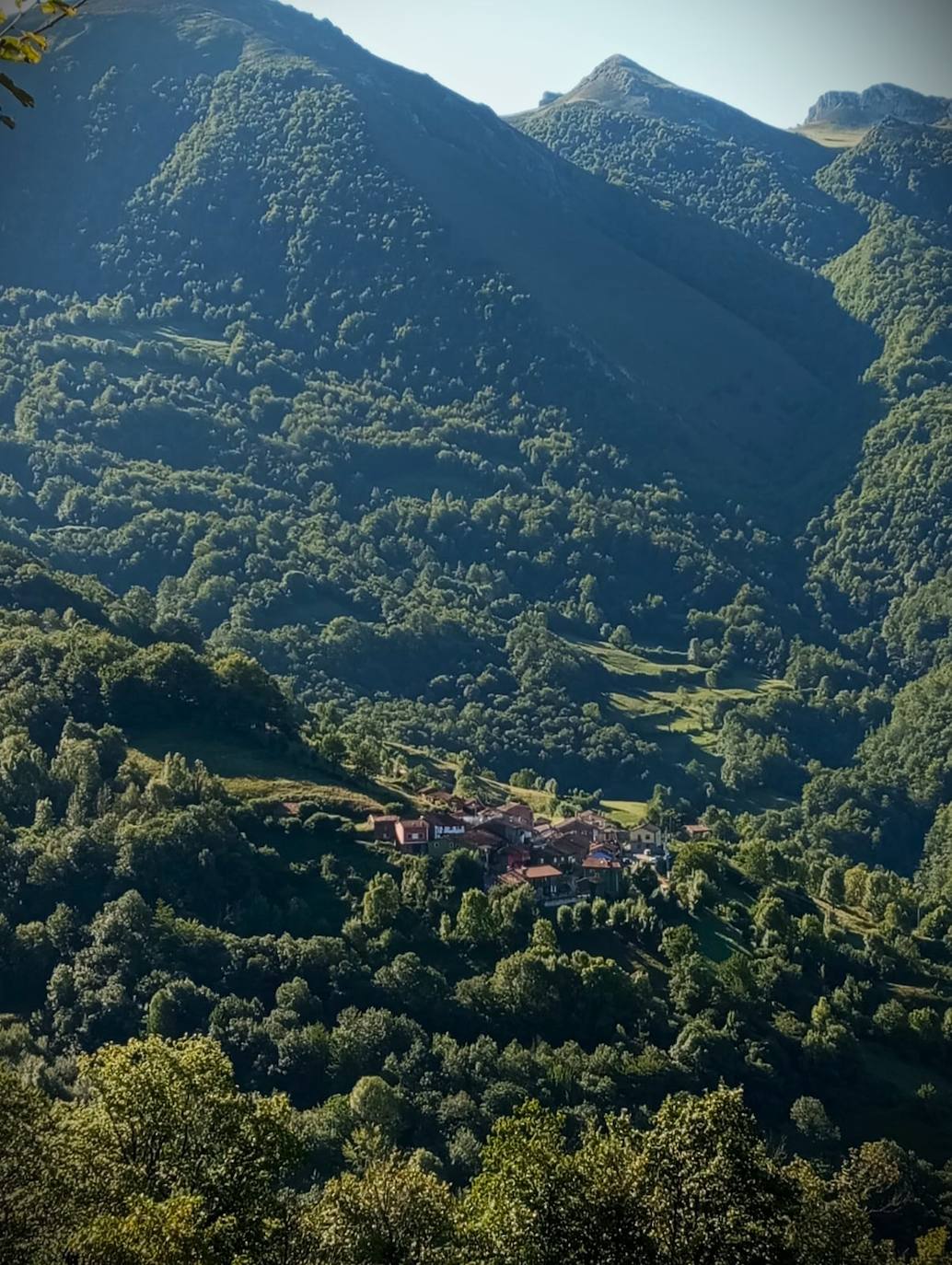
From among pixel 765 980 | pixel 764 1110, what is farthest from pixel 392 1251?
pixel 765 980

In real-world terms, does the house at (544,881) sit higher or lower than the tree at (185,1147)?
lower

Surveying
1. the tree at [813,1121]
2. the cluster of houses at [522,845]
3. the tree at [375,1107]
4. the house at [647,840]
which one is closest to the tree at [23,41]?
the tree at [375,1107]

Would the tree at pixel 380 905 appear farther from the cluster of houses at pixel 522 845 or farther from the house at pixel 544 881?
the house at pixel 544 881

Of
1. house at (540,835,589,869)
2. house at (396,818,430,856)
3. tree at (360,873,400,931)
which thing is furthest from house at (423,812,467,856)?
tree at (360,873,400,931)

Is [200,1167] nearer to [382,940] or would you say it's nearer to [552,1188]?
[552,1188]

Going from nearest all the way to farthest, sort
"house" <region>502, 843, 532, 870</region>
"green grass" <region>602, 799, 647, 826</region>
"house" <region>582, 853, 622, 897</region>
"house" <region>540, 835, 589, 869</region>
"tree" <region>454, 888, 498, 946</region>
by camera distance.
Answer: "tree" <region>454, 888, 498, 946</region> → "house" <region>502, 843, 532, 870</region> → "house" <region>582, 853, 622, 897</region> → "house" <region>540, 835, 589, 869</region> → "green grass" <region>602, 799, 647, 826</region>

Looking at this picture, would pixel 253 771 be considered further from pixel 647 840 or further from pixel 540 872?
pixel 647 840

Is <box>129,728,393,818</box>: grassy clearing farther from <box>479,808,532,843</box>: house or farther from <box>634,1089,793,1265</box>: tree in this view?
<box>634,1089,793,1265</box>: tree
